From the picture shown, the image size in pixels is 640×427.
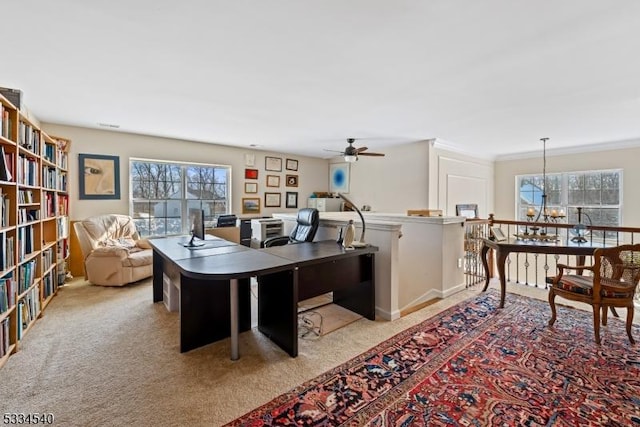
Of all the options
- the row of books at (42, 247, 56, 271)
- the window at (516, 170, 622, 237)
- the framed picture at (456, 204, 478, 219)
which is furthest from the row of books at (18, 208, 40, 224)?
the window at (516, 170, 622, 237)

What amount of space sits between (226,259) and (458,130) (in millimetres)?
4031

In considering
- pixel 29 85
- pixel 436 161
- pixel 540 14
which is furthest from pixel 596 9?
pixel 29 85

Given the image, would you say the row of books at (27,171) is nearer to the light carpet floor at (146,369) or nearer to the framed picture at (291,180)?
the light carpet floor at (146,369)

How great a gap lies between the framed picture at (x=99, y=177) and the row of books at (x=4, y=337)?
288 centimetres

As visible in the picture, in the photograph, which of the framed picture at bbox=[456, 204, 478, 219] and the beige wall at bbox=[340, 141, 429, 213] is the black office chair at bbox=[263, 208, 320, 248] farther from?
the framed picture at bbox=[456, 204, 478, 219]

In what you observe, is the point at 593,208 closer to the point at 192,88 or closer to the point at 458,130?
the point at 458,130

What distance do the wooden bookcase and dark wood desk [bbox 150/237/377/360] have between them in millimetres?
1031

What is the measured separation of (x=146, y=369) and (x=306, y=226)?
7.05ft

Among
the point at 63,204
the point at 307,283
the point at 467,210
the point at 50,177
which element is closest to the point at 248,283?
the point at 307,283

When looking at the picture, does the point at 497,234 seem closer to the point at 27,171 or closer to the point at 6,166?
the point at 6,166

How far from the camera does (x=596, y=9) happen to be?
5.40 ft

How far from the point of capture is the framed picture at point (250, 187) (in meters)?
6.06

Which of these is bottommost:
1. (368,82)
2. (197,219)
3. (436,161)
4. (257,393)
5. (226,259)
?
(257,393)

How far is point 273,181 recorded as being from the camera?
6.50 meters
